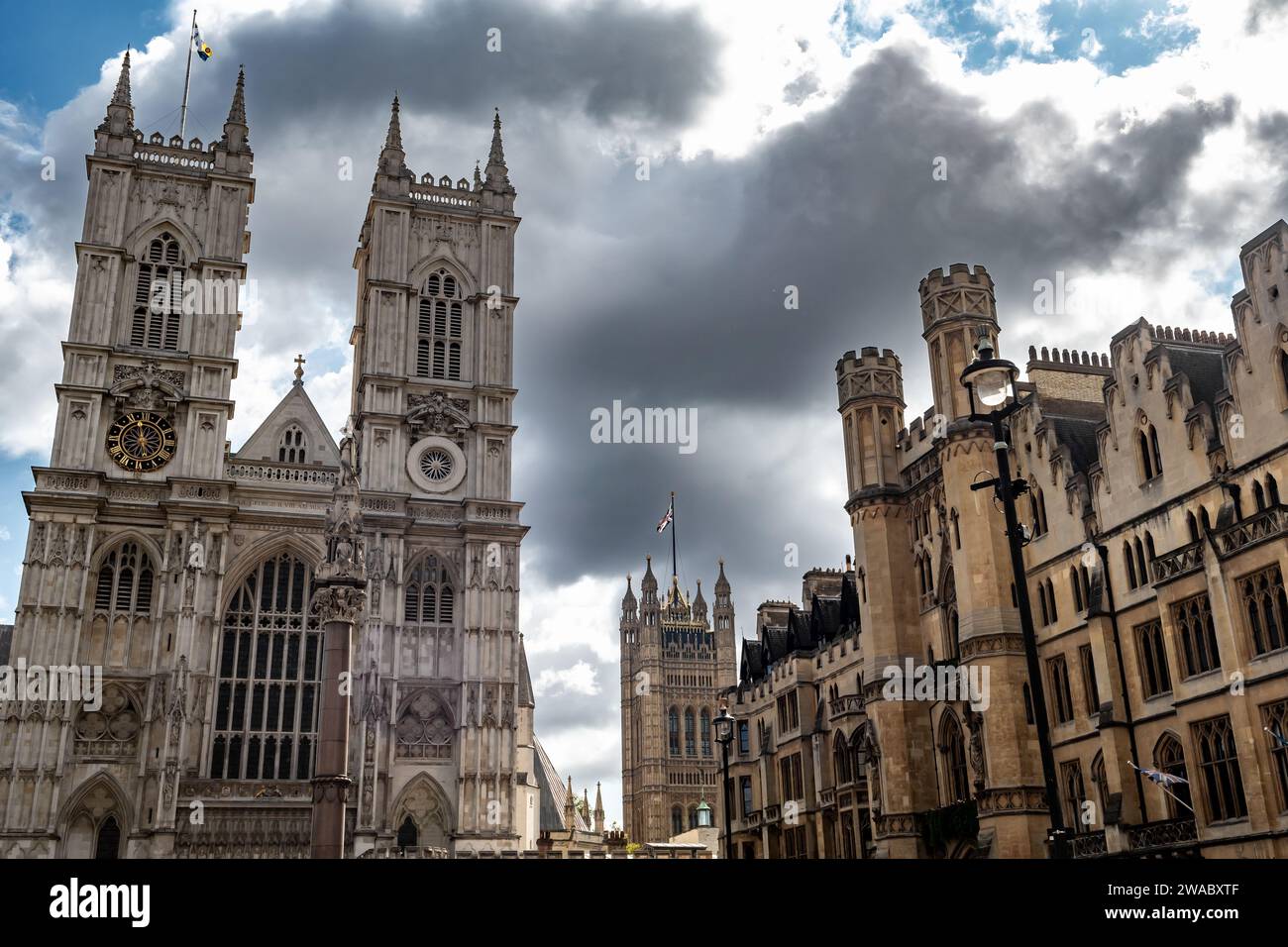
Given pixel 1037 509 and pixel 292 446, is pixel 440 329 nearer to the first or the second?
pixel 292 446

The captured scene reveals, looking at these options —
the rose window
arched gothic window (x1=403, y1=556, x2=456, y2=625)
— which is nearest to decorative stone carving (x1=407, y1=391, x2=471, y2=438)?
the rose window

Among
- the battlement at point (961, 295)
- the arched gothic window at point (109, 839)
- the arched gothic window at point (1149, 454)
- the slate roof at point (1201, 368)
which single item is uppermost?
the battlement at point (961, 295)

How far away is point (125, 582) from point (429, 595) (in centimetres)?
1326

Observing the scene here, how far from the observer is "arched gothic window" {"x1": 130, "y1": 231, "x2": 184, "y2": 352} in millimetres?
57594

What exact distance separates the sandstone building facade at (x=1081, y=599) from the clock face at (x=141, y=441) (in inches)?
1254

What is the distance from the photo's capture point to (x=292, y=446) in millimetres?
59531

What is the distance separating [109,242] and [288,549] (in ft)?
56.9

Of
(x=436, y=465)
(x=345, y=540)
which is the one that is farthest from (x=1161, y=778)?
(x=436, y=465)

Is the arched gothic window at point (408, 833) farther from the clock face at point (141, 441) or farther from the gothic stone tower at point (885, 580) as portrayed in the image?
the gothic stone tower at point (885, 580)

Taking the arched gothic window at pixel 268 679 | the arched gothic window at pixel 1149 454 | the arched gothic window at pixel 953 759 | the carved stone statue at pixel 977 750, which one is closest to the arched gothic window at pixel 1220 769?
the arched gothic window at pixel 1149 454

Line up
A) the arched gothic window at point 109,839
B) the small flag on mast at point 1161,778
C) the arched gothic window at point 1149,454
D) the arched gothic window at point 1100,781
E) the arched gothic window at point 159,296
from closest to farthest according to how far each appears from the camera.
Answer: the small flag on mast at point 1161,778, the arched gothic window at point 1149,454, the arched gothic window at point 1100,781, the arched gothic window at point 109,839, the arched gothic window at point 159,296

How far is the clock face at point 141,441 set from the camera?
54.5 metres
